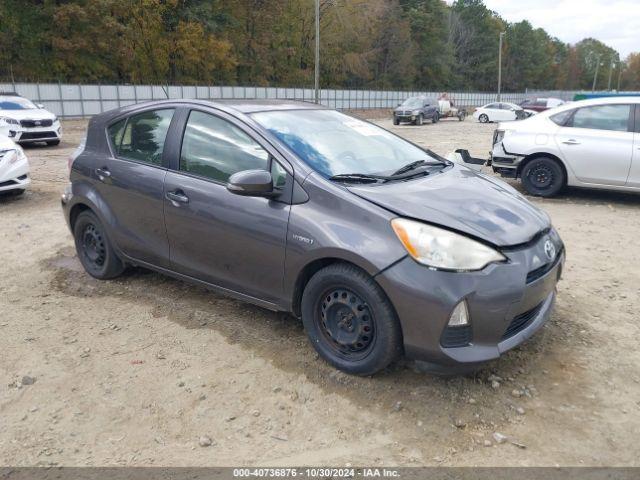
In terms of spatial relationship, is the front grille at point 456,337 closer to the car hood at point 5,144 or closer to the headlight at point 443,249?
the headlight at point 443,249

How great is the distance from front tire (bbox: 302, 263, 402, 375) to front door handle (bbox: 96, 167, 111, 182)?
221cm

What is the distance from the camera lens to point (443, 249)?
296 cm

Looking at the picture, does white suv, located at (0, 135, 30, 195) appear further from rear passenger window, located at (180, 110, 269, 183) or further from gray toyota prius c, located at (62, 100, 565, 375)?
rear passenger window, located at (180, 110, 269, 183)

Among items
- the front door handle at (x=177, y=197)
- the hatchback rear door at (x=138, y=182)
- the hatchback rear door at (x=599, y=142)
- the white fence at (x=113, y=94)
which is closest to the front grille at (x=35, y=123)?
the white fence at (x=113, y=94)

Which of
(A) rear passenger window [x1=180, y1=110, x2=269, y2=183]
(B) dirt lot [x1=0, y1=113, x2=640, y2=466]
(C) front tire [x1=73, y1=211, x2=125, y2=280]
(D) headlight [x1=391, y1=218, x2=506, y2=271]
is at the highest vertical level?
(A) rear passenger window [x1=180, y1=110, x2=269, y2=183]

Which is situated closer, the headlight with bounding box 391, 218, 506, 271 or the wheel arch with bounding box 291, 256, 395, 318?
the headlight with bounding box 391, 218, 506, 271

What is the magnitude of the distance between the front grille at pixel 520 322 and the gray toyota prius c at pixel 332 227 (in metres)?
0.01

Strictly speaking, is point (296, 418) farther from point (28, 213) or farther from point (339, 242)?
point (28, 213)

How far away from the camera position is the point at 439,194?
3414 mm

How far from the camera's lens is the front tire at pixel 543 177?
28.1 feet

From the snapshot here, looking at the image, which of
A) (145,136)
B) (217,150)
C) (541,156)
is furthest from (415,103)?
(217,150)

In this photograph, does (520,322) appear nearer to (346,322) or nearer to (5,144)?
(346,322)

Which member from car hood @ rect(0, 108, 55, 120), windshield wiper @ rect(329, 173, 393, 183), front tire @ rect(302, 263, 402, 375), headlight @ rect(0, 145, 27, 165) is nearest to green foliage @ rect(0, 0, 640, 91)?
car hood @ rect(0, 108, 55, 120)

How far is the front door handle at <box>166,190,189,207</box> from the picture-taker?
13.1 ft
